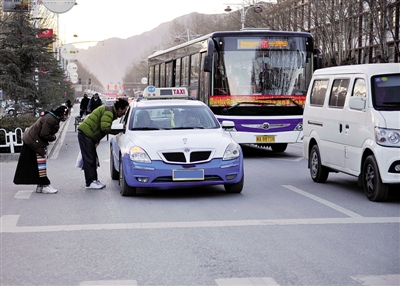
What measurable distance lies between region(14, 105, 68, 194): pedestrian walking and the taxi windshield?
1265 mm

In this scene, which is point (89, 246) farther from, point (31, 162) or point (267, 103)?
point (267, 103)

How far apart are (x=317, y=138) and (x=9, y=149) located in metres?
10.6

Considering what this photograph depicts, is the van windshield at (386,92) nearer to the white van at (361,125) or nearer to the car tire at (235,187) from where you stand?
the white van at (361,125)

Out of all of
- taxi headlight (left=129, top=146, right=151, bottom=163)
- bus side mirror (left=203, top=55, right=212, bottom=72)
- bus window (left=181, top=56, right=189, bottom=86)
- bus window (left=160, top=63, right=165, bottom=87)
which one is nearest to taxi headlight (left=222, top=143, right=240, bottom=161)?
taxi headlight (left=129, top=146, right=151, bottom=163)

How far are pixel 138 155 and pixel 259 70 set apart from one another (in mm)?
9058

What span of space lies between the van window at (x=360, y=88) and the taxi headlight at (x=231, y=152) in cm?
206

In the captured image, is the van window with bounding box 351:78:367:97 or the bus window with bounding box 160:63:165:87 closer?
the van window with bounding box 351:78:367:97

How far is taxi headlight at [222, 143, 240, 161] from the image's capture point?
11.6 m

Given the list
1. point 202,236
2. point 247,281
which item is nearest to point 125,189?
point 202,236

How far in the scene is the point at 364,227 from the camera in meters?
8.87

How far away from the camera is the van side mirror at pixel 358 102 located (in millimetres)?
11242

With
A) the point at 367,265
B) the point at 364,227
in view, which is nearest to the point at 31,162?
the point at 364,227

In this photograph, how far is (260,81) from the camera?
19797 mm

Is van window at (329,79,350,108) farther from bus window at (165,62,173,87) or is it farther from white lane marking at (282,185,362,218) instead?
bus window at (165,62,173,87)
